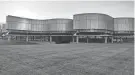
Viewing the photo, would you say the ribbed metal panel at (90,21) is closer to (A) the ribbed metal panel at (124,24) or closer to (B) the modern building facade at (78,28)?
(B) the modern building facade at (78,28)

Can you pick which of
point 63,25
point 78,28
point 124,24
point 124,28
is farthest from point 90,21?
point 124,28

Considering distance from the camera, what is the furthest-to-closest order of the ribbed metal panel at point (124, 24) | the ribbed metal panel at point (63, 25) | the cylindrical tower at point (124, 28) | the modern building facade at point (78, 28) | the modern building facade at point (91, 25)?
the ribbed metal panel at point (63, 25)
the ribbed metal panel at point (124, 24)
the cylindrical tower at point (124, 28)
the modern building facade at point (78, 28)
the modern building facade at point (91, 25)

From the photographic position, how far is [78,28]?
75.8 meters

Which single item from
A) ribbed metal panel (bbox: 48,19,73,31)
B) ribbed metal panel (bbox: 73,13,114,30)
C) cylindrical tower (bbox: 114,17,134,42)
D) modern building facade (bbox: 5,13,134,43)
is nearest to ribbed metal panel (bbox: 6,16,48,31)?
modern building facade (bbox: 5,13,134,43)

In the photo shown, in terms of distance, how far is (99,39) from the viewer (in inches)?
3214

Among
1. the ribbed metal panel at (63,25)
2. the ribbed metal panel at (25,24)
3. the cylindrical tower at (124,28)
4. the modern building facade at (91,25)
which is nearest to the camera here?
the modern building facade at (91,25)

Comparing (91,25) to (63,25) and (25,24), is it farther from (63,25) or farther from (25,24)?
(25,24)

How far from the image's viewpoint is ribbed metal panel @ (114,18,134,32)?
84594mm

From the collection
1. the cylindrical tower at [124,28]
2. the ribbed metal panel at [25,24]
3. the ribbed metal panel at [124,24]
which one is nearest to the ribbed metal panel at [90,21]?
the cylindrical tower at [124,28]

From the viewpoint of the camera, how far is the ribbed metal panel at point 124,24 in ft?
278

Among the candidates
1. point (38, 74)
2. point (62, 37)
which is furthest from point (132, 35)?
point (38, 74)

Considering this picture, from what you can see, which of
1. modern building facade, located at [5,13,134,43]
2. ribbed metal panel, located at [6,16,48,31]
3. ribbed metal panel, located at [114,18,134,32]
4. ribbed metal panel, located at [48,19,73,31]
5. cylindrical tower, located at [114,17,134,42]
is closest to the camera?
modern building facade, located at [5,13,134,43]

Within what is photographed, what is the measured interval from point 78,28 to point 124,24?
125 feet

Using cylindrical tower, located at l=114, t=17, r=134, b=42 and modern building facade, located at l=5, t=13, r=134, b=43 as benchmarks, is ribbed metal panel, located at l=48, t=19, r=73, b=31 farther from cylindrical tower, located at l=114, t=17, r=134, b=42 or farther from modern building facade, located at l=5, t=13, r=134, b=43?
cylindrical tower, located at l=114, t=17, r=134, b=42
